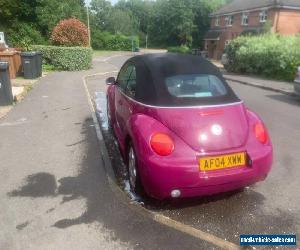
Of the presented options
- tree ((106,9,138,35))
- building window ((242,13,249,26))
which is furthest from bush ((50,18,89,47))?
tree ((106,9,138,35))

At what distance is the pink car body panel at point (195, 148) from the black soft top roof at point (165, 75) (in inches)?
5.2

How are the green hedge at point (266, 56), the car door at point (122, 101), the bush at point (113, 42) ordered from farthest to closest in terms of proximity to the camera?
the bush at point (113, 42)
the green hedge at point (266, 56)
the car door at point (122, 101)

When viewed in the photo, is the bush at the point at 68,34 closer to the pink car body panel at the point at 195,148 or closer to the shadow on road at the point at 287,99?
the shadow on road at the point at 287,99

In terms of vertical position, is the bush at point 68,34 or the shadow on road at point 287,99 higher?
the bush at point 68,34

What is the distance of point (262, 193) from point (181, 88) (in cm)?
178

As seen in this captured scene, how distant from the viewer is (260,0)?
119ft

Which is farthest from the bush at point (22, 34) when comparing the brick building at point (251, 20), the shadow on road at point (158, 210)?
the shadow on road at point (158, 210)

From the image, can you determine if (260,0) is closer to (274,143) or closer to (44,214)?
(274,143)

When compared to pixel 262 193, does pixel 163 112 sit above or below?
above

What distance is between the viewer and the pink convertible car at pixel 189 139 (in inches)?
129

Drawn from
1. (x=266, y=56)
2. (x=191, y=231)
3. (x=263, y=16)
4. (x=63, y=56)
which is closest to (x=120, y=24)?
(x=263, y=16)

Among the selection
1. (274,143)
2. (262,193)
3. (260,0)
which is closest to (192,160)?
(262,193)

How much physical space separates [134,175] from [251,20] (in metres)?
37.2

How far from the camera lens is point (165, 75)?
4.07m
